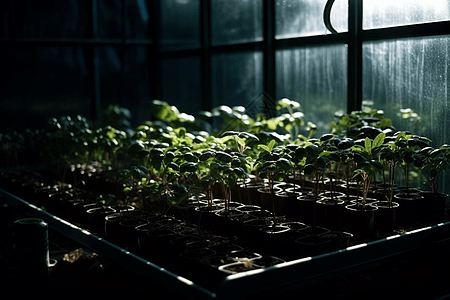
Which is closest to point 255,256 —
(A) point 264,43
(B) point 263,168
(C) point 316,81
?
(B) point 263,168

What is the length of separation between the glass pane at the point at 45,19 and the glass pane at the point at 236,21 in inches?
57.5

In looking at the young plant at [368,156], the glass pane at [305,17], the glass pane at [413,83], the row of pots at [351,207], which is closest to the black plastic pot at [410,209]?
the row of pots at [351,207]

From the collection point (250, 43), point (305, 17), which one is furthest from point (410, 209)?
point (250, 43)

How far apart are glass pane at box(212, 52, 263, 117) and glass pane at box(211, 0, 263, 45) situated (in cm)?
15

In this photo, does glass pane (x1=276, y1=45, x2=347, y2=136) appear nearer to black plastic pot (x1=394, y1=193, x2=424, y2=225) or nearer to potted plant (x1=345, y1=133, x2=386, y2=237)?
black plastic pot (x1=394, y1=193, x2=424, y2=225)

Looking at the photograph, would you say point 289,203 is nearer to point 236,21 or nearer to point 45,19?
point 236,21

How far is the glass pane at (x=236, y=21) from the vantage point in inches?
174

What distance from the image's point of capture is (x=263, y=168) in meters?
2.16

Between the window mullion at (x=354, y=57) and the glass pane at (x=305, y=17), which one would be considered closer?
the window mullion at (x=354, y=57)

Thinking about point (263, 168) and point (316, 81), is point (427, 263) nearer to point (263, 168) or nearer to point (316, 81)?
point (263, 168)

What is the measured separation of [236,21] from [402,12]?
181 centimetres

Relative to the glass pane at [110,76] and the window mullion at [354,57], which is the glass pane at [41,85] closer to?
the glass pane at [110,76]

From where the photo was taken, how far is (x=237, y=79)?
4.69m

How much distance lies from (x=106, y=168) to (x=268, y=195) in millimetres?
1499
